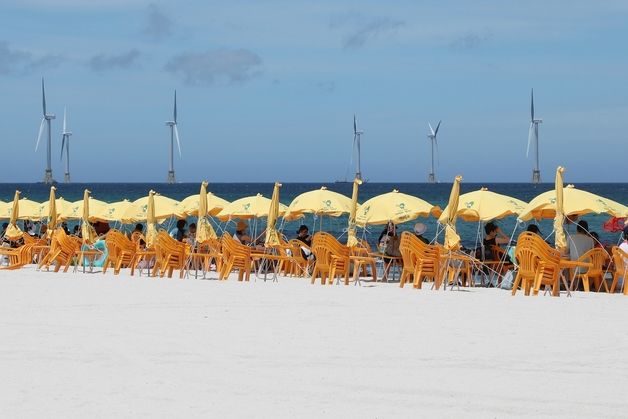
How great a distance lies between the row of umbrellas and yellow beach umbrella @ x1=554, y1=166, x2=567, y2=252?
0.96 metres

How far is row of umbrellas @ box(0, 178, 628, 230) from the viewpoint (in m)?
16.9

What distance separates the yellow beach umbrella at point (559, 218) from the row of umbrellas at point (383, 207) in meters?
0.96

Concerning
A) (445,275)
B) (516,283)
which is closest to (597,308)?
(516,283)

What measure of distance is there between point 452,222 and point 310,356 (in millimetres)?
8468

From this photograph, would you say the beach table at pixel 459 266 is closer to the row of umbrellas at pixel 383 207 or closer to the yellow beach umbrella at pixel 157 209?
the row of umbrellas at pixel 383 207

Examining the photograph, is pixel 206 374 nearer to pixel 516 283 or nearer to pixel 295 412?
pixel 295 412

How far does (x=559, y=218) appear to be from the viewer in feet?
50.2

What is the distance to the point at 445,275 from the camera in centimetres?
1573

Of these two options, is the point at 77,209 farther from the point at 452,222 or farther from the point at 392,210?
the point at 452,222

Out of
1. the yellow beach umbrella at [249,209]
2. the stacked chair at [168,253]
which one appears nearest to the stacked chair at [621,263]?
the stacked chair at [168,253]

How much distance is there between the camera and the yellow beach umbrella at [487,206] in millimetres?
18109

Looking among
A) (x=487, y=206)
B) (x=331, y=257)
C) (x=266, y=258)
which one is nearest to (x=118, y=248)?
(x=266, y=258)

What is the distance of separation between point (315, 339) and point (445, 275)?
20.9 feet

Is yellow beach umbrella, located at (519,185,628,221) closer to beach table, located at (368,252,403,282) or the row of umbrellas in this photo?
the row of umbrellas
